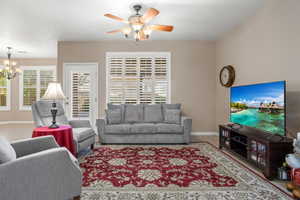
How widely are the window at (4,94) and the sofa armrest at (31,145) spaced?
717cm

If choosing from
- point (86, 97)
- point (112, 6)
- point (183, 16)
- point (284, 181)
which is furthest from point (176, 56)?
point (284, 181)

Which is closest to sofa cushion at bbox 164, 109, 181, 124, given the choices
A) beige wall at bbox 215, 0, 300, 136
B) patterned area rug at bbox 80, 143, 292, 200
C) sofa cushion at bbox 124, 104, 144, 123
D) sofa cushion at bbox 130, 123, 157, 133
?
sofa cushion at bbox 130, 123, 157, 133

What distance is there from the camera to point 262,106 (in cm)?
266

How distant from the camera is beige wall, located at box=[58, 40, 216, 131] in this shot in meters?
5.16

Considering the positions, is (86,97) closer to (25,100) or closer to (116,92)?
(116,92)

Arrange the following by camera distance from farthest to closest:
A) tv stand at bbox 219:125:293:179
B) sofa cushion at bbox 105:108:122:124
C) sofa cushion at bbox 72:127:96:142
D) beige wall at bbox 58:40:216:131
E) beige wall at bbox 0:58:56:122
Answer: beige wall at bbox 0:58:56:122
beige wall at bbox 58:40:216:131
sofa cushion at bbox 105:108:122:124
sofa cushion at bbox 72:127:96:142
tv stand at bbox 219:125:293:179

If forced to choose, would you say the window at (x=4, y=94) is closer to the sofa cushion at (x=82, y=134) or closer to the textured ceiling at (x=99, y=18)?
the textured ceiling at (x=99, y=18)

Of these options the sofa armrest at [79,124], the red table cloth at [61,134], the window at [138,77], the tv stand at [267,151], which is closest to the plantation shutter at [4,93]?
the window at [138,77]

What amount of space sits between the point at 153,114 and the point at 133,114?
0.50 meters

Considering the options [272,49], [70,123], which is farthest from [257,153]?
[70,123]

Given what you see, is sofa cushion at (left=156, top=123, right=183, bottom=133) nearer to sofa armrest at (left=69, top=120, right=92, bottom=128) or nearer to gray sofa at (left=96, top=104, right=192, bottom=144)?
gray sofa at (left=96, top=104, right=192, bottom=144)

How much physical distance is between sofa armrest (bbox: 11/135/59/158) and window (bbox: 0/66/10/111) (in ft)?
23.5

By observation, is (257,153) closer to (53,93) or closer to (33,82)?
(53,93)

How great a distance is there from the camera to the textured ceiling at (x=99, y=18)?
3143mm
